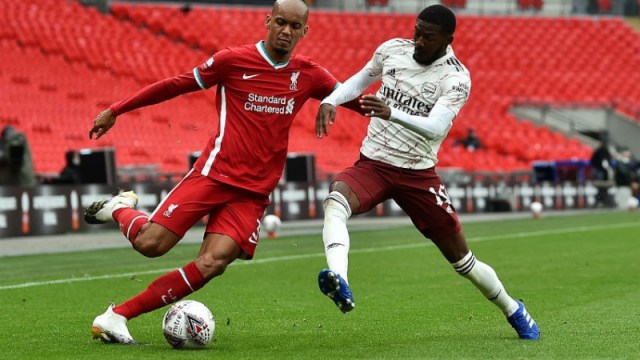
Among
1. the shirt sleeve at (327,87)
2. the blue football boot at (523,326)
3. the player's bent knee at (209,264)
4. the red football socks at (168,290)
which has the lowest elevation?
the blue football boot at (523,326)

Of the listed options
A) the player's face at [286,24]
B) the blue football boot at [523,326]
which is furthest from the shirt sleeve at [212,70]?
the blue football boot at [523,326]

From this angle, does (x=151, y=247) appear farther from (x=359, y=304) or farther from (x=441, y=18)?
(x=359, y=304)

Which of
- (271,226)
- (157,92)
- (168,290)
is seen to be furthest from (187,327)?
(271,226)

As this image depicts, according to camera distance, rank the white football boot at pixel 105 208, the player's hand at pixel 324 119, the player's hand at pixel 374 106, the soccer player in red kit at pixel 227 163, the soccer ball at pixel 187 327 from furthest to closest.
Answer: the white football boot at pixel 105 208
the soccer player in red kit at pixel 227 163
the soccer ball at pixel 187 327
the player's hand at pixel 324 119
the player's hand at pixel 374 106

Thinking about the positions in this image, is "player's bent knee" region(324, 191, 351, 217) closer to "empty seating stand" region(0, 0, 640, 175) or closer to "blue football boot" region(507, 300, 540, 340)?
"blue football boot" region(507, 300, 540, 340)

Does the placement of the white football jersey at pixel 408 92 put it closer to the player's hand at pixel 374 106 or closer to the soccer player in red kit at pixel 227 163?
the soccer player in red kit at pixel 227 163

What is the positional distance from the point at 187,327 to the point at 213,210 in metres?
0.80

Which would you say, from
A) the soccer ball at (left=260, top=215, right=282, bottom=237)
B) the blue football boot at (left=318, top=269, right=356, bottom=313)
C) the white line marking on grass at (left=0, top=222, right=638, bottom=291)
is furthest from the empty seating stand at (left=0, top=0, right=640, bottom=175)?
the blue football boot at (left=318, top=269, right=356, bottom=313)

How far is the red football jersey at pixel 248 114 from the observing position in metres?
7.86

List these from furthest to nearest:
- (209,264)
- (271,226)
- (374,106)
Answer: (271,226) < (209,264) < (374,106)

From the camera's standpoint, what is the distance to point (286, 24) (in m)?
7.77

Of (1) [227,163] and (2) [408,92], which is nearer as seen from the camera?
(1) [227,163]

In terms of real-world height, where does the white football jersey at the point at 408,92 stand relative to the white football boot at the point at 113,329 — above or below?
above

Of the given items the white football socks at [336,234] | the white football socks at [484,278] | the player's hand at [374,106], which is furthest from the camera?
the white football socks at [484,278]
